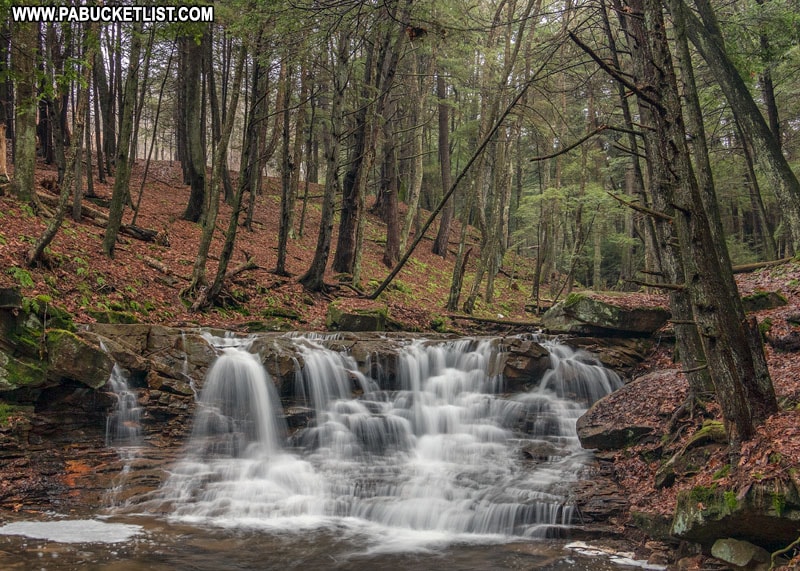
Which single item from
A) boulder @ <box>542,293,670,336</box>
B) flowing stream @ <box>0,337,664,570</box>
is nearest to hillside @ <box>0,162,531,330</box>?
flowing stream @ <box>0,337,664,570</box>

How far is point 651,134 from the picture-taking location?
20.7 feet

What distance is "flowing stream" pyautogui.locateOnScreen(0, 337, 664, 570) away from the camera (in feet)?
19.9

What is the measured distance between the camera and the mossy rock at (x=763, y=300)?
10.2 meters

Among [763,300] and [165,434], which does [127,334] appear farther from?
[763,300]

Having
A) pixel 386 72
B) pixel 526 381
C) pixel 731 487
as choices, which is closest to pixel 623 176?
pixel 386 72

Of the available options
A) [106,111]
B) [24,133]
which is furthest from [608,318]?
[106,111]

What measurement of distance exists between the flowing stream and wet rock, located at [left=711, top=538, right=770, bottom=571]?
1.04 m

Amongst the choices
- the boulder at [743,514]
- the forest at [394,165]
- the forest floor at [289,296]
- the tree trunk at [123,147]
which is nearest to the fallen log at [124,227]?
the forest at [394,165]

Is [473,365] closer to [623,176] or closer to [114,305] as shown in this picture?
[114,305]

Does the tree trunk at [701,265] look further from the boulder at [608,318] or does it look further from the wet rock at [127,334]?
the wet rock at [127,334]

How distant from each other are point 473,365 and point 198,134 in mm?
12640

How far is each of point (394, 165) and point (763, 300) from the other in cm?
1509

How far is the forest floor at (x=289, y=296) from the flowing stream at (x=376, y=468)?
135 centimetres

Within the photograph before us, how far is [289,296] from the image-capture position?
14.2 meters
